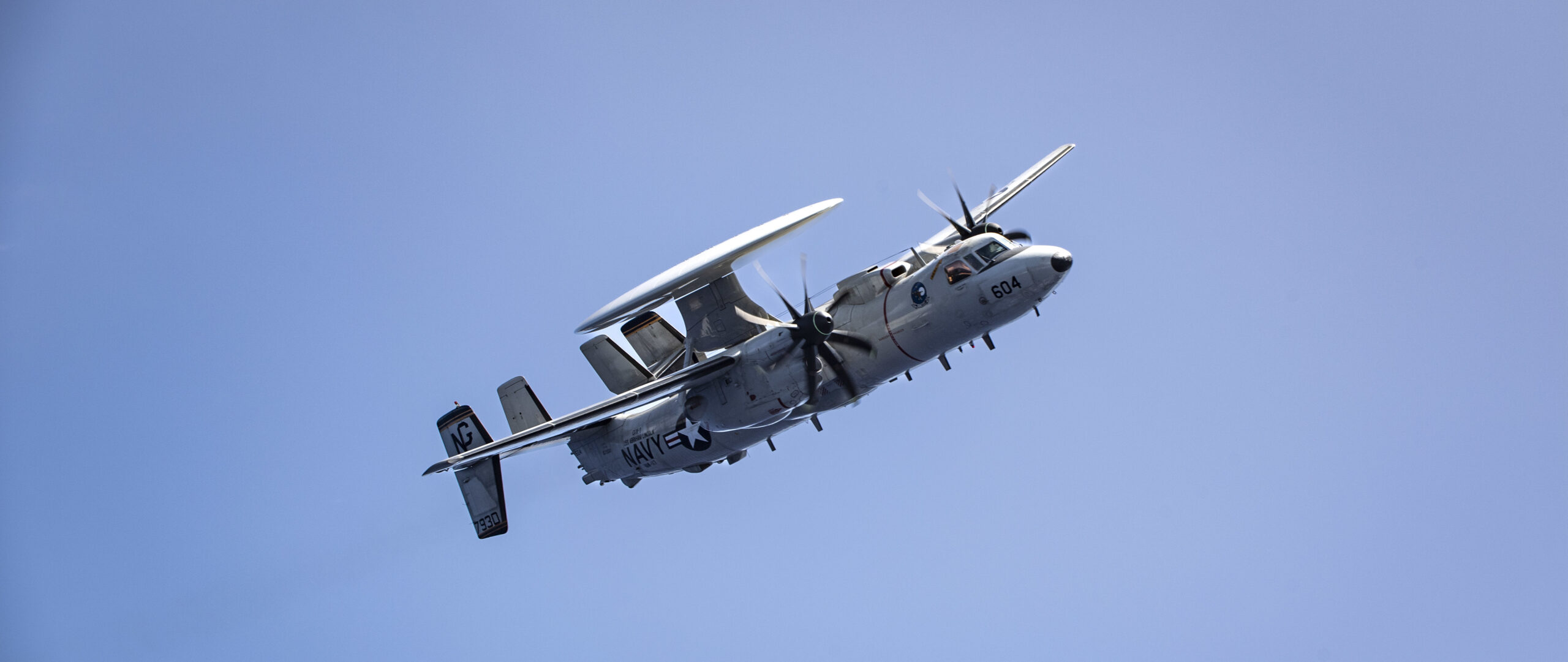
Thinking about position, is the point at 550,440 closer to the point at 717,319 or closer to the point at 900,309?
the point at 717,319

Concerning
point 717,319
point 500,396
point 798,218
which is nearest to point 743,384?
point 717,319

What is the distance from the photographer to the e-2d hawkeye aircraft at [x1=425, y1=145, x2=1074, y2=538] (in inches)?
1151

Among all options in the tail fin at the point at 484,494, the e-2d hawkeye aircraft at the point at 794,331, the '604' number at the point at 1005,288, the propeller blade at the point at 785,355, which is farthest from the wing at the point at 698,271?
the tail fin at the point at 484,494

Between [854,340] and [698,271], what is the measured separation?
16.3 feet

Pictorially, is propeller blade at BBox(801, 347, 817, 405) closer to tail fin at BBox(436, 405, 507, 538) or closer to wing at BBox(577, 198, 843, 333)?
wing at BBox(577, 198, 843, 333)

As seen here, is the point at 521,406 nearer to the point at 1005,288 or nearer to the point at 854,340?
the point at 854,340

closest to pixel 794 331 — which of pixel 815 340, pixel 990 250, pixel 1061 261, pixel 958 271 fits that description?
pixel 815 340

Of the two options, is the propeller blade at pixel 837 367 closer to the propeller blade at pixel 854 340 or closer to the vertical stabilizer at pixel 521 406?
the propeller blade at pixel 854 340

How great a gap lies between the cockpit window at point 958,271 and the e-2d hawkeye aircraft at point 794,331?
4 centimetres

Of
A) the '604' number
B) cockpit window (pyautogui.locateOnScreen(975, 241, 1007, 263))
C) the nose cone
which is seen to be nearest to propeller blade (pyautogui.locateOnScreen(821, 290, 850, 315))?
cockpit window (pyautogui.locateOnScreen(975, 241, 1007, 263))

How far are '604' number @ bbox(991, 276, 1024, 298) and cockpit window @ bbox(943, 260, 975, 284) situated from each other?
0.81m

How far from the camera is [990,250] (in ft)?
95.7

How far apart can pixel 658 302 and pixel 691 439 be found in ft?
20.4

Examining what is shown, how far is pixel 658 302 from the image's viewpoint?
106ft
